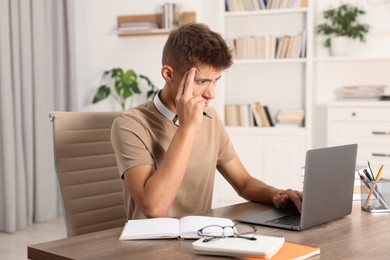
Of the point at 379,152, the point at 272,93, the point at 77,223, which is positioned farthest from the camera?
the point at 272,93

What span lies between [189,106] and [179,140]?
0.12 meters

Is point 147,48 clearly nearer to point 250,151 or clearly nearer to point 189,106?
point 250,151

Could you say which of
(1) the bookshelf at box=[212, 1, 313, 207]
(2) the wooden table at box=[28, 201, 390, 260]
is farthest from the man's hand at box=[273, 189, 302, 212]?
(1) the bookshelf at box=[212, 1, 313, 207]

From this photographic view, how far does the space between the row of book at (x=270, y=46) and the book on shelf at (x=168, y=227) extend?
12.0 ft

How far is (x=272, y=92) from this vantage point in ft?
17.5

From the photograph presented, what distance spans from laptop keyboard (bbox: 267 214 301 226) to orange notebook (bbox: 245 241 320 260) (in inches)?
10.2

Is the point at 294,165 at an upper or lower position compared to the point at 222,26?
lower

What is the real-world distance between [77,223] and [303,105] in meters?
3.58

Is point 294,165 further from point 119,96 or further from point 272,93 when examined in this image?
point 119,96

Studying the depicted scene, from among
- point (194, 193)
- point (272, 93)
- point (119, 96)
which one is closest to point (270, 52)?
point (272, 93)

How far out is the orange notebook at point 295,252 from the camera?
4.09 ft

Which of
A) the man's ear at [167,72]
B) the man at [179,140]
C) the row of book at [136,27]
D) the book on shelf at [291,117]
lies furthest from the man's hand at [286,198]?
the row of book at [136,27]

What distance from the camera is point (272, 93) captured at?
534 centimetres

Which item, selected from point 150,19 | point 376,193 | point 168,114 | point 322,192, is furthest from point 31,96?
point 322,192
